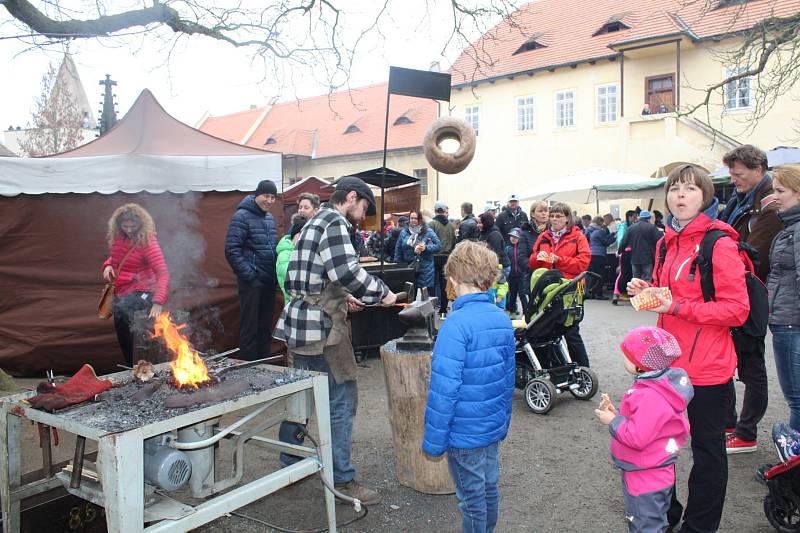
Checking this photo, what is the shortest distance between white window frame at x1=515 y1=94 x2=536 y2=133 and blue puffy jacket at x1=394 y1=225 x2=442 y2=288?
16.3 meters

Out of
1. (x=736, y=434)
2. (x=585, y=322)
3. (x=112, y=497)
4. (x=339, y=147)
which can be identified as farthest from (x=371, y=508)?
(x=339, y=147)

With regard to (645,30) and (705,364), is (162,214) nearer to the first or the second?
(705,364)

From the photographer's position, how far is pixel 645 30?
21.9 metres

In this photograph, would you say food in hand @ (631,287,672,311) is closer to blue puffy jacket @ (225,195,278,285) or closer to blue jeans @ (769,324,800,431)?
blue jeans @ (769,324,800,431)

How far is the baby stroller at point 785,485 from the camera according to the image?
9.75ft

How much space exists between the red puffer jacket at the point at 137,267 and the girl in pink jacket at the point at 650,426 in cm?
406

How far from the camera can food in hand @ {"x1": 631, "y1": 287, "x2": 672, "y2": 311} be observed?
9.11 feet

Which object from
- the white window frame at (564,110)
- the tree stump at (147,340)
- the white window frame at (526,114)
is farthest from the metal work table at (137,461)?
the white window frame at (526,114)

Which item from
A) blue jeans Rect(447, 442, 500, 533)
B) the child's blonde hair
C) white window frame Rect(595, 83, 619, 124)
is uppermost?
white window frame Rect(595, 83, 619, 124)

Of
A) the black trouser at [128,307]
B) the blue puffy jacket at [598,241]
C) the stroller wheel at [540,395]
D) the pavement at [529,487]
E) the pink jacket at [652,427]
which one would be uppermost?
the blue puffy jacket at [598,241]

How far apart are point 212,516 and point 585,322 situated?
8.36 metres

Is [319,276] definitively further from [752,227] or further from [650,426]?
[752,227]

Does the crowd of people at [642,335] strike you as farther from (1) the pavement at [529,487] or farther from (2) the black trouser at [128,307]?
(1) the pavement at [529,487]

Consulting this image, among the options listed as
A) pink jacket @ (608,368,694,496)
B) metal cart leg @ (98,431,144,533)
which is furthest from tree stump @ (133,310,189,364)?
pink jacket @ (608,368,694,496)
